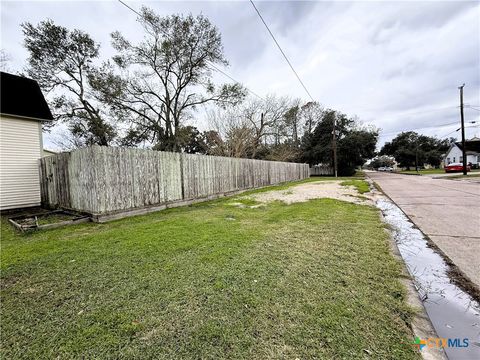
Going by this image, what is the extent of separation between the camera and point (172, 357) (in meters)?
1.32

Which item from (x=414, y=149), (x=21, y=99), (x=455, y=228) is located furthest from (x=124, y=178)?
(x=414, y=149)

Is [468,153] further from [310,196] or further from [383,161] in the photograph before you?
[383,161]

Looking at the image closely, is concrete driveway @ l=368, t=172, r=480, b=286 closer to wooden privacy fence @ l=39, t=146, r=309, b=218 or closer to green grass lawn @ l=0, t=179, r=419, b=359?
green grass lawn @ l=0, t=179, r=419, b=359

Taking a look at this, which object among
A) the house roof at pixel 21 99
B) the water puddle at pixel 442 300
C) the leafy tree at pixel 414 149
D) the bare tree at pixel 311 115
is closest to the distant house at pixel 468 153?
the leafy tree at pixel 414 149

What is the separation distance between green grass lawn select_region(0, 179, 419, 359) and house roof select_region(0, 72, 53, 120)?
22.7 ft

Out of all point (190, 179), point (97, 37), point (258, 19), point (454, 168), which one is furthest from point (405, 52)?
point (454, 168)

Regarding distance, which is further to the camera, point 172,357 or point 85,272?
point 85,272

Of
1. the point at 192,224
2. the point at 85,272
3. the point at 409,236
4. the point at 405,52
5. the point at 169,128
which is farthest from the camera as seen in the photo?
the point at 169,128

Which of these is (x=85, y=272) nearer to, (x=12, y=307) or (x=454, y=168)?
(x=12, y=307)

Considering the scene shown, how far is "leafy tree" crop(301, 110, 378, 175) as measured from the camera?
26.3 metres

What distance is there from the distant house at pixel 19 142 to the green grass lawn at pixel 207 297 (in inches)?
233

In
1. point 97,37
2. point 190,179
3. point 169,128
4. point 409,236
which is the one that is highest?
point 97,37

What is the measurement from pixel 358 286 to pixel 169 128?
17.4 meters

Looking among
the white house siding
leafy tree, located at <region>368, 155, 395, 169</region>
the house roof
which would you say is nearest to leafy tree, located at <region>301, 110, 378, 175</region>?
the house roof
